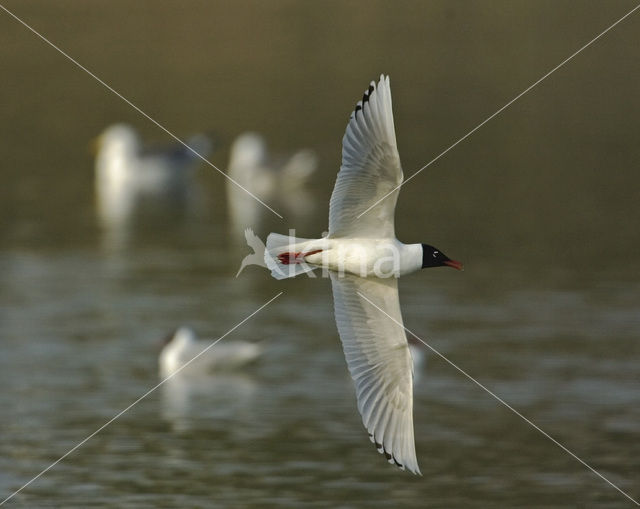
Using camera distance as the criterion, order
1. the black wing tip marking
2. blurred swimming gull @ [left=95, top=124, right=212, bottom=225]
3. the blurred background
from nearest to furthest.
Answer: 1. the black wing tip marking
2. the blurred background
3. blurred swimming gull @ [left=95, top=124, right=212, bottom=225]

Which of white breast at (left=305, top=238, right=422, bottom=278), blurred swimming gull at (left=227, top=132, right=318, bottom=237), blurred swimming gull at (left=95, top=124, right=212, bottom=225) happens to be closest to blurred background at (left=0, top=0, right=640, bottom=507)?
blurred swimming gull at (left=227, top=132, right=318, bottom=237)

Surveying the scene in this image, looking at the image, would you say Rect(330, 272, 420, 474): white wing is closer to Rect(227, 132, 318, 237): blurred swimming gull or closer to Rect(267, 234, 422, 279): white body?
Rect(267, 234, 422, 279): white body

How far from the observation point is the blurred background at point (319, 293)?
11750 millimetres

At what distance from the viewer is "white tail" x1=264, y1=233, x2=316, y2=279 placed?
8242mm

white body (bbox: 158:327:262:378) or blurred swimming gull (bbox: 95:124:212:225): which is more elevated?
blurred swimming gull (bbox: 95:124:212:225)

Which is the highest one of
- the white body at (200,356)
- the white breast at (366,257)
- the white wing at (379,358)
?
the white body at (200,356)

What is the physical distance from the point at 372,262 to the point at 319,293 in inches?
363

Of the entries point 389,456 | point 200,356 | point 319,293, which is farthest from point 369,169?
point 319,293

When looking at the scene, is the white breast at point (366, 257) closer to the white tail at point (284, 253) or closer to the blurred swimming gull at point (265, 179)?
the white tail at point (284, 253)

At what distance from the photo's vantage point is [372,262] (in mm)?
8188

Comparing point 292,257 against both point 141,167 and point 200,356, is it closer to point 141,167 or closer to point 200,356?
point 200,356

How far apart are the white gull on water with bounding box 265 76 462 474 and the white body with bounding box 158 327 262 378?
5484mm

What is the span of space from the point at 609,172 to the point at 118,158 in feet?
24.7

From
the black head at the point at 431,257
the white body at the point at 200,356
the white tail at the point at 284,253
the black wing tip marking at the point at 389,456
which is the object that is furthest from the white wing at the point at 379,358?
the white body at the point at 200,356
